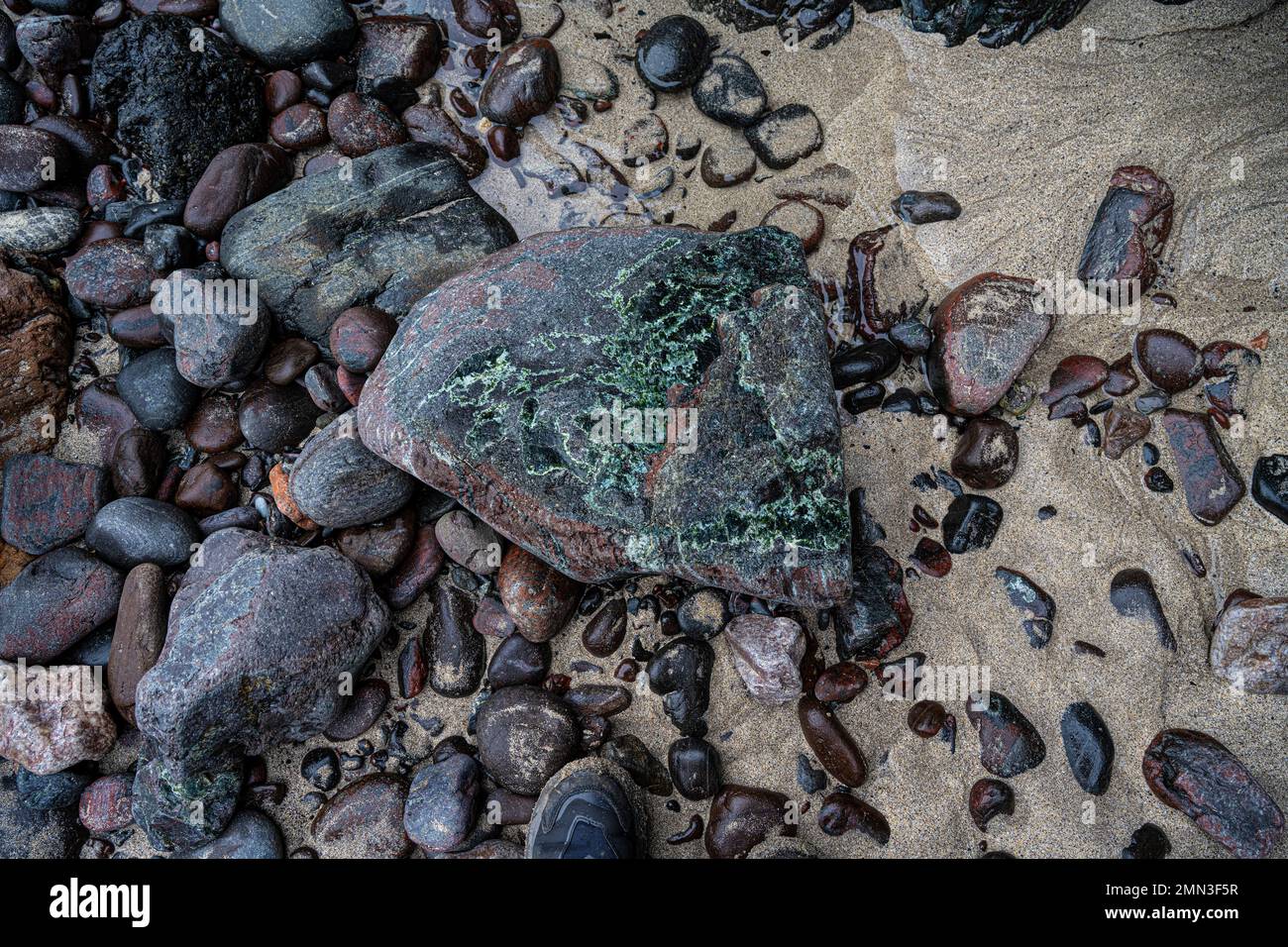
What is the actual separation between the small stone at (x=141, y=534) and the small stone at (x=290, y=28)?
2211 mm

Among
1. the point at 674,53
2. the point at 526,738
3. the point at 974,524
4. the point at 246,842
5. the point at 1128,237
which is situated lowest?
the point at 246,842

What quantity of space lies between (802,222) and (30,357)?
11.6 ft

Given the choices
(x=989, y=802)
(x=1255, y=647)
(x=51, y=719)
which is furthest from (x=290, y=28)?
(x=1255, y=647)

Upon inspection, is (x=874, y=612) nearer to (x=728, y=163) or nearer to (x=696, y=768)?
(x=696, y=768)

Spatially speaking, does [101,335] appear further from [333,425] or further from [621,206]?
[621,206]

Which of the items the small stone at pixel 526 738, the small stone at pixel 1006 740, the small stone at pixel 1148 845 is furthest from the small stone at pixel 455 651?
the small stone at pixel 1148 845

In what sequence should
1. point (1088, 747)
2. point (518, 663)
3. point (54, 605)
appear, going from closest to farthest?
point (1088, 747)
point (518, 663)
point (54, 605)

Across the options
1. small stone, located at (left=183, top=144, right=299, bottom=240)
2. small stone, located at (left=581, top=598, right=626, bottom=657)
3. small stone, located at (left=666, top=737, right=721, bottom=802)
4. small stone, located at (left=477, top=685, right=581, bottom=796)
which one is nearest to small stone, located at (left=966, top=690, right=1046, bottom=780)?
small stone, located at (left=666, top=737, right=721, bottom=802)

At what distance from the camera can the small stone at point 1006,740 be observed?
288 cm

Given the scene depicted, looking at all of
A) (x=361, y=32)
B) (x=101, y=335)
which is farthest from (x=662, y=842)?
(x=361, y=32)

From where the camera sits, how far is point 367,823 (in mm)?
3121

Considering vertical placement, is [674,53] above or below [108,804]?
above

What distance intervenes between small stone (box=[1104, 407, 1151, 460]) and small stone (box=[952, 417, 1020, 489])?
1.14ft

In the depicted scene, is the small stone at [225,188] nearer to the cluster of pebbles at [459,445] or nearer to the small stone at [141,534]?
the cluster of pebbles at [459,445]
